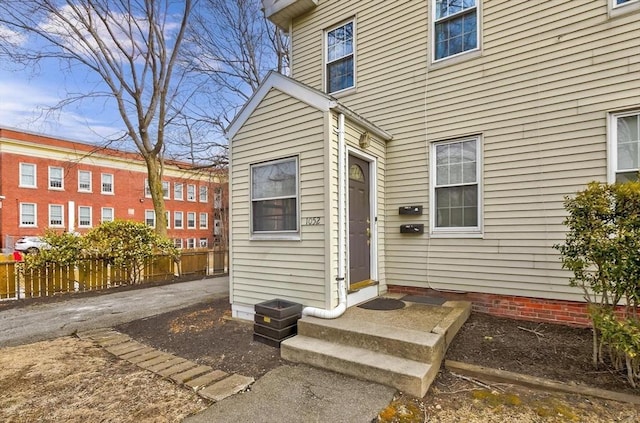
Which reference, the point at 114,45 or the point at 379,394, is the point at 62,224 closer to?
the point at 114,45

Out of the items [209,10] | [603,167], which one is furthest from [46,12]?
[603,167]

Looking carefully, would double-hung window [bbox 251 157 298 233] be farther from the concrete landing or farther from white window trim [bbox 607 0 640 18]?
white window trim [bbox 607 0 640 18]

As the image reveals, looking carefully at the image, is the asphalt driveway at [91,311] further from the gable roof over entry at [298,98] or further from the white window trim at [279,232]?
the gable roof over entry at [298,98]

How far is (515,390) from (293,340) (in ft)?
7.77

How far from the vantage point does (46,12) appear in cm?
1061

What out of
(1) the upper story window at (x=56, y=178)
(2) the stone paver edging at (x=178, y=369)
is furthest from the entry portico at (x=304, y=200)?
(1) the upper story window at (x=56, y=178)

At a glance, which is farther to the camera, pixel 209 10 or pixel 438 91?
pixel 209 10

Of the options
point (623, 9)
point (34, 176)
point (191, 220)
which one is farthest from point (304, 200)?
point (191, 220)

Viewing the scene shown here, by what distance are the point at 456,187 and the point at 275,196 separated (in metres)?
3.07

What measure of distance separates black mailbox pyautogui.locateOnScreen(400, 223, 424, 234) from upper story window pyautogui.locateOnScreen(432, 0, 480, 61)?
3.01 m

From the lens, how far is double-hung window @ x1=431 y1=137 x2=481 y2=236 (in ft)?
17.1

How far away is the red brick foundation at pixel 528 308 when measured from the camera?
441 centimetres

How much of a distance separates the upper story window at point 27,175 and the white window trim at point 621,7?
30.1m

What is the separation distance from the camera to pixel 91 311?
6371mm
